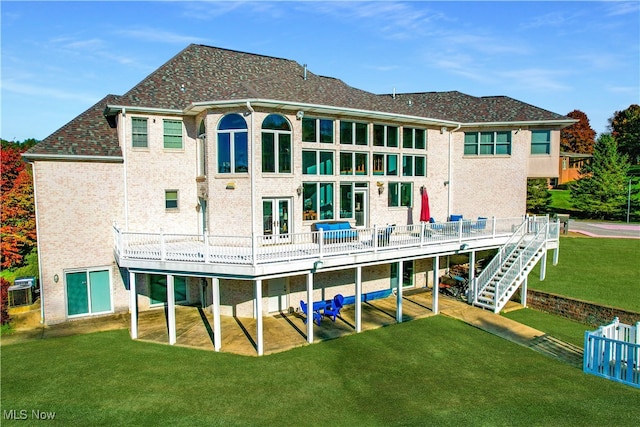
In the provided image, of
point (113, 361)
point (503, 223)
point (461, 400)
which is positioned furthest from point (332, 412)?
point (503, 223)

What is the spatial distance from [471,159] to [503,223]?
3922 millimetres

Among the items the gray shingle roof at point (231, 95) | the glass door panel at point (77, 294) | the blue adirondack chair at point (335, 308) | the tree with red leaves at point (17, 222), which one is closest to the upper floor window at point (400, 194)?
the gray shingle roof at point (231, 95)

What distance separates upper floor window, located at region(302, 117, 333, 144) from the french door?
2919mm

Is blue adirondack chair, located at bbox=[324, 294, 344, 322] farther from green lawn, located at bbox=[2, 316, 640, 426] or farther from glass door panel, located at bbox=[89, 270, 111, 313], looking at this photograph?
glass door panel, located at bbox=[89, 270, 111, 313]

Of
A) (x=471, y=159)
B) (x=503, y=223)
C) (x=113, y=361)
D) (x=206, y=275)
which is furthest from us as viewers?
(x=471, y=159)

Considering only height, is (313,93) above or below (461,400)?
above

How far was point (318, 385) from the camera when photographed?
35.6ft

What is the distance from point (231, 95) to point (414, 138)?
380 inches

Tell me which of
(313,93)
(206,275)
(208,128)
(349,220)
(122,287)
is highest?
(313,93)

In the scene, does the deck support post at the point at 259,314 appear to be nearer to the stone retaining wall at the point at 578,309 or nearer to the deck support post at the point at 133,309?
the deck support post at the point at 133,309

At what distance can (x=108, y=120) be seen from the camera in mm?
18234

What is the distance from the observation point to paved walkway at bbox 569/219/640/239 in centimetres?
2692

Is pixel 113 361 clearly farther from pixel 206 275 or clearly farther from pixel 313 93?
pixel 313 93

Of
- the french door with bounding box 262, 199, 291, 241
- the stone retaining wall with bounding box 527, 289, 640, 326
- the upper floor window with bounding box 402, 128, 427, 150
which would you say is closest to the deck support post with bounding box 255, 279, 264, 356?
the french door with bounding box 262, 199, 291, 241
